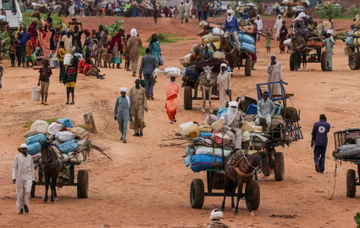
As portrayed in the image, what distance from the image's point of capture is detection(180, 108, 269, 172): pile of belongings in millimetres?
15000

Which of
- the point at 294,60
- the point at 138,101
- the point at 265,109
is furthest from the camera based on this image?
the point at 294,60

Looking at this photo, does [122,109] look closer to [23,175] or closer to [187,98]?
[187,98]

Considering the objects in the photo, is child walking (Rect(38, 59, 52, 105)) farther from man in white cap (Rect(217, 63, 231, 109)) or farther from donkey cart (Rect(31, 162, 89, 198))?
donkey cart (Rect(31, 162, 89, 198))

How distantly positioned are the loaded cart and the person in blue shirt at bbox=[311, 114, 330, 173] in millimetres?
1960

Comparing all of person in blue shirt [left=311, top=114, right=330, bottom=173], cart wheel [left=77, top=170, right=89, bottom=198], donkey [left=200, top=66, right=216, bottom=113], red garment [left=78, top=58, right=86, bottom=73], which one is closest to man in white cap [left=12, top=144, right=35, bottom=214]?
cart wheel [left=77, top=170, right=89, bottom=198]

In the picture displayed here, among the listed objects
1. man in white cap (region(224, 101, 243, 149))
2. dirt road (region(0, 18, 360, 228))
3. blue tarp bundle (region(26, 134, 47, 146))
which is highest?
man in white cap (region(224, 101, 243, 149))

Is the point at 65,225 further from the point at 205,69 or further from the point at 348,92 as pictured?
the point at 348,92

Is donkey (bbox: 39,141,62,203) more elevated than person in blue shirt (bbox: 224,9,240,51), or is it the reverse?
person in blue shirt (bbox: 224,9,240,51)

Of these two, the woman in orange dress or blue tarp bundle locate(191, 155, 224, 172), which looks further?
the woman in orange dress

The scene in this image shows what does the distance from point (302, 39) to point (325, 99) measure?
496cm

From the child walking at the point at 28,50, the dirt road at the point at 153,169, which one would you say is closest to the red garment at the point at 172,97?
the dirt road at the point at 153,169

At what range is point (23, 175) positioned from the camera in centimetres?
1485

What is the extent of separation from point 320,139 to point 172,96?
19.8 feet

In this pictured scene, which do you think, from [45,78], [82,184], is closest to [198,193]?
[82,184]
